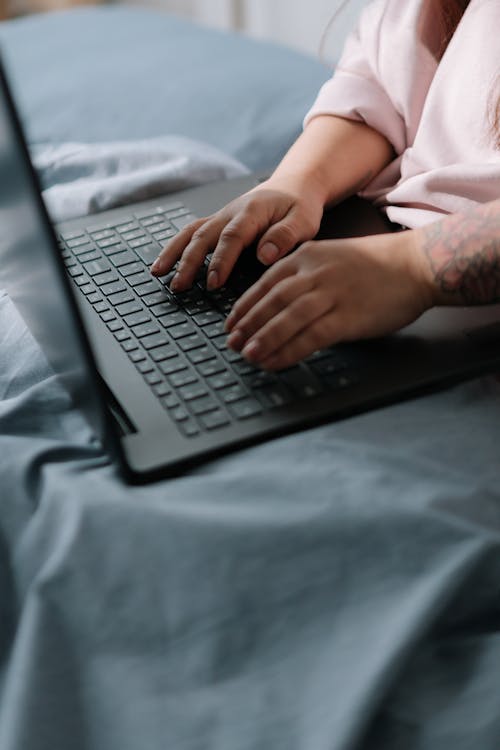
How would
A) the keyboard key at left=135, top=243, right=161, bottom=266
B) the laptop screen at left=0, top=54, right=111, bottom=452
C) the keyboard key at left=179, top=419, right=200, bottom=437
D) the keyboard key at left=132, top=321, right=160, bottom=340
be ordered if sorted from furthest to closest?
the keyboard key at left=135, top=243, right=161, bottom=266 < the keyboard key at left=132, top=321, right=160, bottom=340 < the keyboard key at left=179, top=419, right=200, bottom=437 < the laptop screen at left=0, top=54, right=111, bottom=452

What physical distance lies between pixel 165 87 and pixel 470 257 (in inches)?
30.4

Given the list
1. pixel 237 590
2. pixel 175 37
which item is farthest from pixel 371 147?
pixel 175 37

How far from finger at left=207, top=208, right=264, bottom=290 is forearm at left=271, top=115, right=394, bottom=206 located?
101 millimetres

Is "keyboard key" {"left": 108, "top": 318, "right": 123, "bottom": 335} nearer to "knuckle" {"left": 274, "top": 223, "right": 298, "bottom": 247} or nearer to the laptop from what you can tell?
the laptop

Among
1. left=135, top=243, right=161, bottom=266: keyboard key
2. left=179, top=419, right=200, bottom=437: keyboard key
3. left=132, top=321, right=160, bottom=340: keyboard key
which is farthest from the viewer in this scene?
left=135, top=243, right=161, bottom=266: keyboard key

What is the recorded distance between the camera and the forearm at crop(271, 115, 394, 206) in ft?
2.59

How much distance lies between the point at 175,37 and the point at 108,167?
0.57 meters

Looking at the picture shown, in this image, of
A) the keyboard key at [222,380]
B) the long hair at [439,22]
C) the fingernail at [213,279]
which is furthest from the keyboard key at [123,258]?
the long hair at [439,22]

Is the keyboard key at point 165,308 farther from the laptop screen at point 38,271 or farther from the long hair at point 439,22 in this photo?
the long hair at point 439,22

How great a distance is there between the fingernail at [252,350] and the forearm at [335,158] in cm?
26

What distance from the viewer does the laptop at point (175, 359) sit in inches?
18.6

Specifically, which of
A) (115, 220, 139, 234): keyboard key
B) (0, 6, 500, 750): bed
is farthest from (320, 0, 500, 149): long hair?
(0, 6, 500, 750): bed

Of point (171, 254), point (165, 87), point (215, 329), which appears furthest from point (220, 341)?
point (165, 87)

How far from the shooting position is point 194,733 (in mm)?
418
